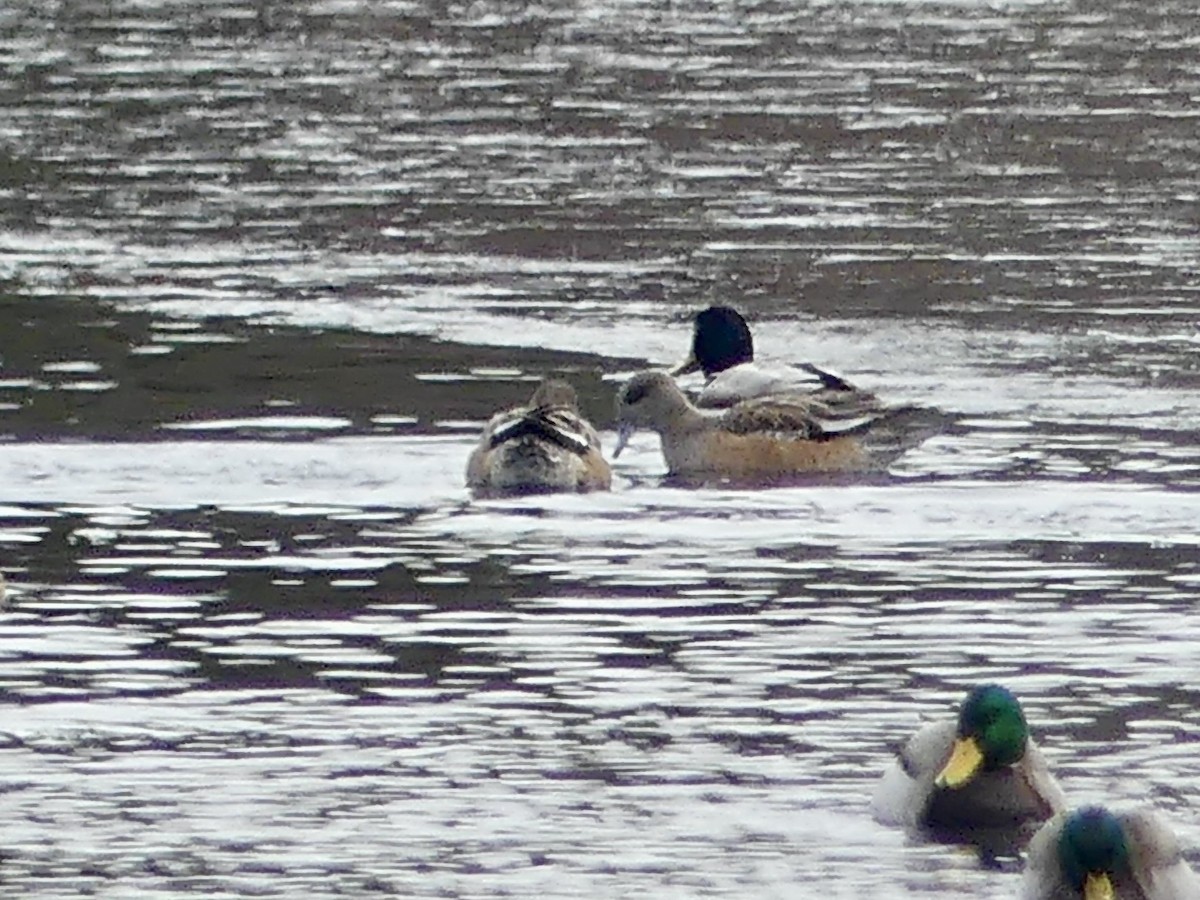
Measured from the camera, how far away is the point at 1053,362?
1980 cm

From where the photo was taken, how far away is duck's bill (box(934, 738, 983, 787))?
1134cm

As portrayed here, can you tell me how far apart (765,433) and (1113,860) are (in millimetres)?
7653

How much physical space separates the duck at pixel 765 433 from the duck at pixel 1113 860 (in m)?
7.14

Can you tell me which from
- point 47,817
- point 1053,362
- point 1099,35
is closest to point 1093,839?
point 47,817

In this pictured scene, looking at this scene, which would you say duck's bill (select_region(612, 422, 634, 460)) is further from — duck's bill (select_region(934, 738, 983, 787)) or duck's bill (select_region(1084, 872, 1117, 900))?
duck's bill (select_region(1084, 872, 1117, 900))

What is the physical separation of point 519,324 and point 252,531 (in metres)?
5.89

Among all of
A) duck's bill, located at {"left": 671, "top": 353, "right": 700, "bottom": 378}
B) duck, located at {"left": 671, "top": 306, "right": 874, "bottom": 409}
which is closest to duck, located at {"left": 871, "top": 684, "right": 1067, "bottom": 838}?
duck, located at {"left": 671, "top": 306, "right": 874, "bottom": 409}

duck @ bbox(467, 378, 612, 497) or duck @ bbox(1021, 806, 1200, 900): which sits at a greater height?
→ duck @ bbox(467, 378, 612, 497)

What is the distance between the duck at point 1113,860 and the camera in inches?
403

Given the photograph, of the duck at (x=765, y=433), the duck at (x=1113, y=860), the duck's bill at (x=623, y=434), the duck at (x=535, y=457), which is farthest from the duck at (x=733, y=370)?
the duck at (x=1113, y=860)

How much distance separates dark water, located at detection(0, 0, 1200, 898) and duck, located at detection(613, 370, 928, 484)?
0.90 ft

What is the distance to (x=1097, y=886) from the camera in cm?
1023

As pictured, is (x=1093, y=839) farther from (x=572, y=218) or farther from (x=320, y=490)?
(x=572, y=218)

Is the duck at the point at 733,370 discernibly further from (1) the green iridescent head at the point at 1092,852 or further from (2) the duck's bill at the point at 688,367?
(1) the green iridescent head at the point at 1092,852
